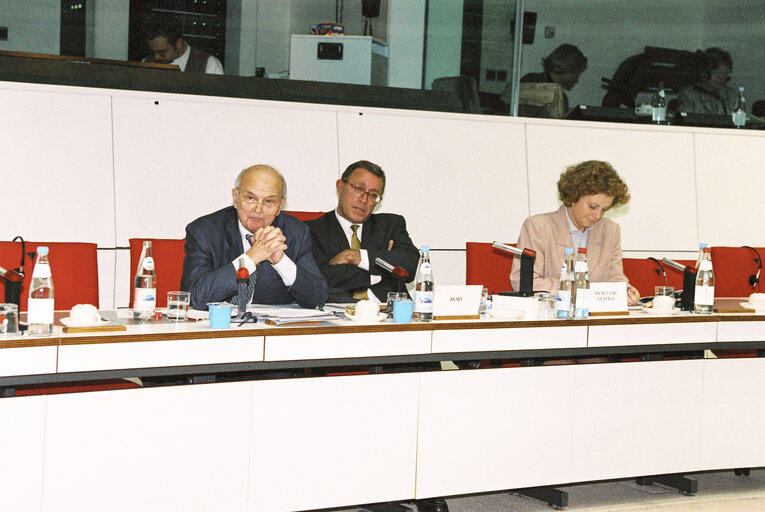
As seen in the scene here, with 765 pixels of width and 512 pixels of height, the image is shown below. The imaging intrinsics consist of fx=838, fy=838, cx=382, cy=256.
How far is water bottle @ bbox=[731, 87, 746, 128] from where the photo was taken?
229 inches

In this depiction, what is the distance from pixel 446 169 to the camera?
5.07 m

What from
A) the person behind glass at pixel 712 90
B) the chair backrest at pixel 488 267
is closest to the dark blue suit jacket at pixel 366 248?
the chair backrest at pixel 488 267

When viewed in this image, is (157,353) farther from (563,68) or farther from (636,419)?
(563,68)

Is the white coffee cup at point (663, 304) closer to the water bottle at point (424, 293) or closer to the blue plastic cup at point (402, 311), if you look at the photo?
the water bottle at point (424, 293)

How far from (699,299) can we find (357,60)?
2601mm

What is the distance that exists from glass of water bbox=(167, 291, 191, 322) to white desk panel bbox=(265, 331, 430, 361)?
1.00 feet

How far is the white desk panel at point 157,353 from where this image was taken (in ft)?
7.48

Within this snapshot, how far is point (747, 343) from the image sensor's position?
3395mm

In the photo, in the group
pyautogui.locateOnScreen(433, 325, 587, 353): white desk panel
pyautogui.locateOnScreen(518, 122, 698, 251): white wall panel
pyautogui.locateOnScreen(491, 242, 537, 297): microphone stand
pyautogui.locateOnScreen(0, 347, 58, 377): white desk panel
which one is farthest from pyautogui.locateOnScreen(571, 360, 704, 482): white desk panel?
pyautogui.locateOnScreen(518, 122, 698, 251): white wall panel

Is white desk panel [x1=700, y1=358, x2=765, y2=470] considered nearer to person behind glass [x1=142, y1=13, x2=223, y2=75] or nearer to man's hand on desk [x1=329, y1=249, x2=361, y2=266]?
man's hand on desk [x1=329, y1=249, x2=361, y2=266]

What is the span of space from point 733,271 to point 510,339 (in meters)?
2.20

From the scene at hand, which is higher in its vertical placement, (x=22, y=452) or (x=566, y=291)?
(x=566, y=291)

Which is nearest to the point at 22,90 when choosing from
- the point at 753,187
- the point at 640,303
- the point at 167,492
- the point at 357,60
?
the point at 357,60

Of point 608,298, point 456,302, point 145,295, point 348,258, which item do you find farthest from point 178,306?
point 608,298
